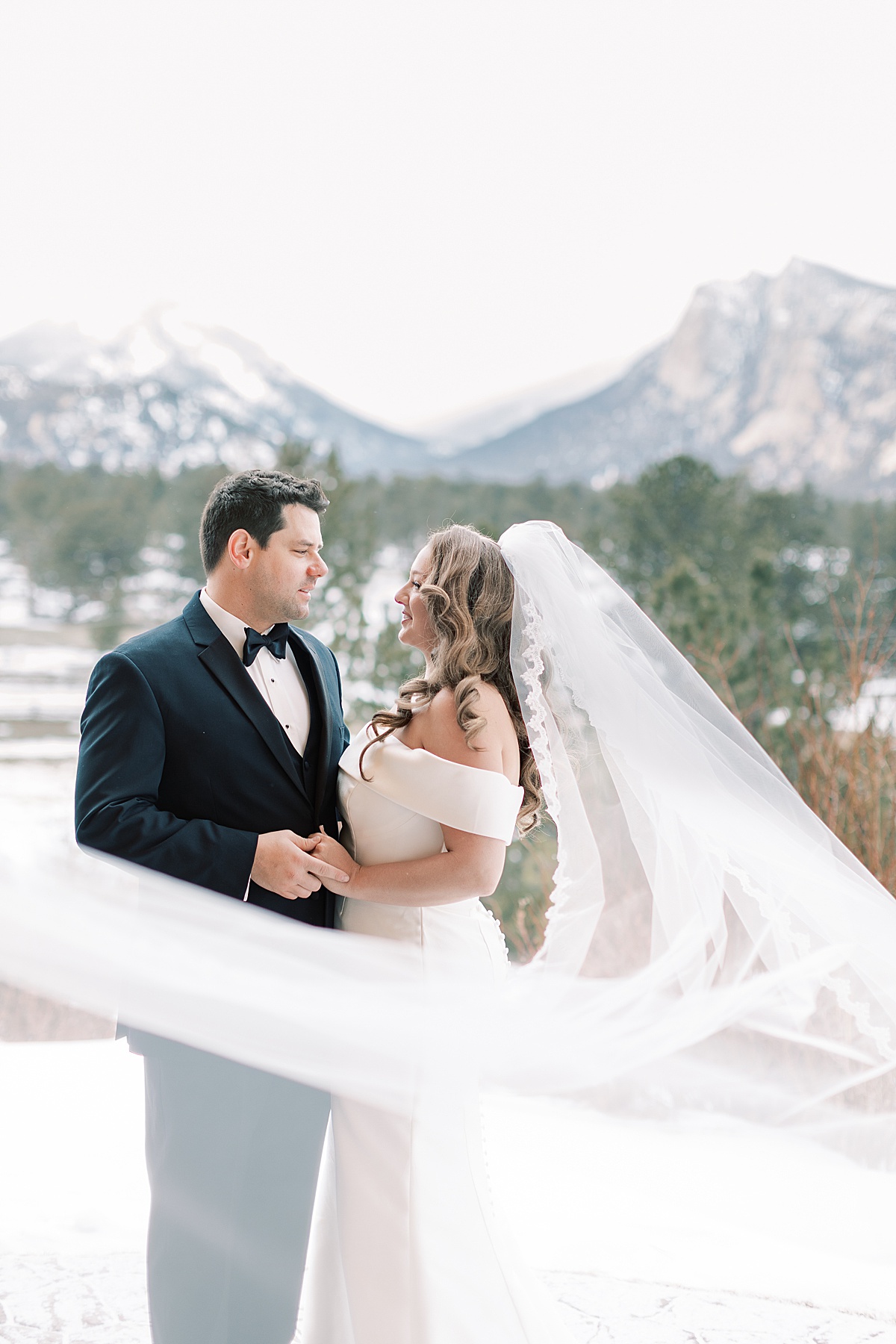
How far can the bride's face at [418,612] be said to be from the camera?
1.86 m

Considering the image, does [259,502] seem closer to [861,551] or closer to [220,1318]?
[220,1318]

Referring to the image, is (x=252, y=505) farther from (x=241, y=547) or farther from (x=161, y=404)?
(x=161, y=404)

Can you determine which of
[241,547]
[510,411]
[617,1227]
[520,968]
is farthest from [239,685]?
[510,411]

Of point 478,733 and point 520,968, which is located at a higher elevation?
point 478,733

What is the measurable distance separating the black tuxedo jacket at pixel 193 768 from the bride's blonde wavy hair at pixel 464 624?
0.14m

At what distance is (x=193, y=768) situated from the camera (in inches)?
70.5

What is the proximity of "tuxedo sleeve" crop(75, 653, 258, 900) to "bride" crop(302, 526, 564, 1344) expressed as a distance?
6.8 inches

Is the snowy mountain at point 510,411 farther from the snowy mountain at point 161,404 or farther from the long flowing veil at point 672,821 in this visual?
the long flowing veil at point 672,821

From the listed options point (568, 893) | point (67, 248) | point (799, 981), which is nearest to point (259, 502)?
point (568, 893)

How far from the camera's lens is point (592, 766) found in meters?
1.92

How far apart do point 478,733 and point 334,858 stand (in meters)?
0.31

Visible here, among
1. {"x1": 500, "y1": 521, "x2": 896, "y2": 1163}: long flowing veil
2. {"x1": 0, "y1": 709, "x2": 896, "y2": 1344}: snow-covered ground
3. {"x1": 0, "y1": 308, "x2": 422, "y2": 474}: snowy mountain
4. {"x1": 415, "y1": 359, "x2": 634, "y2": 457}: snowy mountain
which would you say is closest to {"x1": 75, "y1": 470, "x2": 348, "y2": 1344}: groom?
{"x1": 500, "y1": 521, "x2": 896, "y2": 1163}: long flowing veil

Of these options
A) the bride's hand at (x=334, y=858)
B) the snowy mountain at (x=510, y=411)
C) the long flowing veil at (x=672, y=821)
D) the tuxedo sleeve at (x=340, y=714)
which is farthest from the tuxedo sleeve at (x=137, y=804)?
the snowy mountain at (x=510, y=411)

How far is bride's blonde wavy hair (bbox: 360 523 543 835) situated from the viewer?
1.82 m
